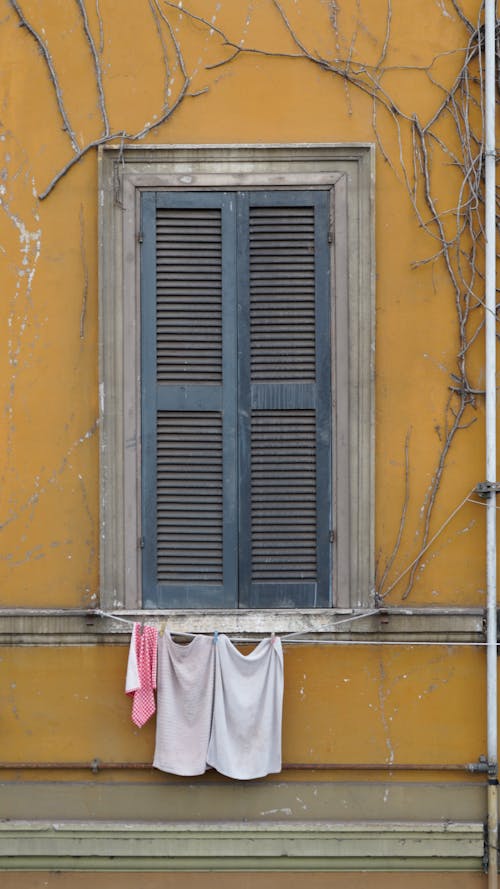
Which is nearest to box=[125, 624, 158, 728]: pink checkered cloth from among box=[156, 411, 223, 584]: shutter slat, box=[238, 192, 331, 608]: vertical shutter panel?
box=[156, 411, 223, 584]: shutter slat

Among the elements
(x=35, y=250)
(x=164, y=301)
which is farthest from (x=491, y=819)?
(x=35, y=250)

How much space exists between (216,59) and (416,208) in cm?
145

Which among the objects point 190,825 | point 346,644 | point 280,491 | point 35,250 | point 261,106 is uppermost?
point 261,106

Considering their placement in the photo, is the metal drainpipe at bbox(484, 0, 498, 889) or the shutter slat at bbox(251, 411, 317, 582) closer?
the metal drainpipe at bbox(484, 0, 498, 889)

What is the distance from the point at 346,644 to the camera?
707 cm

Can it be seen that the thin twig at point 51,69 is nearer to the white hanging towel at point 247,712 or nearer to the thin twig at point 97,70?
the thin twig at point 97,70

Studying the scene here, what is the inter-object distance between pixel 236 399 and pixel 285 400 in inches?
11.3

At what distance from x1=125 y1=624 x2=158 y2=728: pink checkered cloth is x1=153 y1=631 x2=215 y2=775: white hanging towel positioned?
5 cm

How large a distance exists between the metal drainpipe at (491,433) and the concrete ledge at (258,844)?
22 cm

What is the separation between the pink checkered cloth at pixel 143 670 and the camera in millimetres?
6914

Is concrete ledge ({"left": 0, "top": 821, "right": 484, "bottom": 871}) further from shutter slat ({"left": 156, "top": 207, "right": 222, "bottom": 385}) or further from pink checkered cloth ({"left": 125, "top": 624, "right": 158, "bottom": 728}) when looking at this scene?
shutter slat ({"left": 156, "top": 207, "right": 222, "bottom": 385})

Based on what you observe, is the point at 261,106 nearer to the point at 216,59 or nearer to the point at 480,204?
the point at 216,59

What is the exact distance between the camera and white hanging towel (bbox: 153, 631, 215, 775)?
6.95 m

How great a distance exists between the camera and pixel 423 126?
715 centimetres
